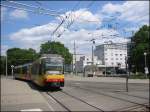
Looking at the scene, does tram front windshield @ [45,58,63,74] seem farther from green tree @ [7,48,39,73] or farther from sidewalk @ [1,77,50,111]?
green tree @ [7,48,39,73]

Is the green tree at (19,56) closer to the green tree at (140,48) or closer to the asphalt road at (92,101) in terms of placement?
the green tree at (140,48)

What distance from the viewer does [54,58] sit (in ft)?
99.3

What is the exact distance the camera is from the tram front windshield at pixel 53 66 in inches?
1164

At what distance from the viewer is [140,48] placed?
266 feet

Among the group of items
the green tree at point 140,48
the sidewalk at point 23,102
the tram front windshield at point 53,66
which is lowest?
the sidewalk at point 23,102

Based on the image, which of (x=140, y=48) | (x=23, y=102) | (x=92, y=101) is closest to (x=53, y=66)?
(x=23, y=102)

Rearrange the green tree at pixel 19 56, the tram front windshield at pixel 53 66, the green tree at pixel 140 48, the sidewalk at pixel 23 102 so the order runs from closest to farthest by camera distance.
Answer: the sidewalk at pixel 23 102 → the tram front windshield at pixel 53 66 → the green tree at pixel 140 48 → the green tree at pixel 19 56

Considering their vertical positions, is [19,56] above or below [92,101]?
above

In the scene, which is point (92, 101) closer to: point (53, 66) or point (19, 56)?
point (53, 66)

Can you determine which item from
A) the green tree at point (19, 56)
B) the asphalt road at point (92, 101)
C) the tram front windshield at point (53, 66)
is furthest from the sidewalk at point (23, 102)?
the green tree at point (19, 56)

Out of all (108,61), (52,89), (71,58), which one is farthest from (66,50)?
(52,89)

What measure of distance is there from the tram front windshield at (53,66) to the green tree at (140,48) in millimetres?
52850

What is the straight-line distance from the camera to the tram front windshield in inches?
1164

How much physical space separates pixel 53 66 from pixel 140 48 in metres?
54.3
